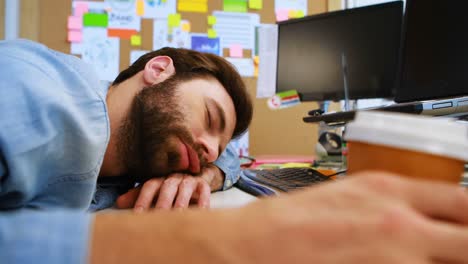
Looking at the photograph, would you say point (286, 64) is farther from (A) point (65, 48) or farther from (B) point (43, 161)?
(B) point (43, 161)

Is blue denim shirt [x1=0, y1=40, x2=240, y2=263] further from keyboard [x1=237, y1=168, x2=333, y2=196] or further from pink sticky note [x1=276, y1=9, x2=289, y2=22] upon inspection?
pink sticky note [x1=276, y1=9, x2=289, y2=22]

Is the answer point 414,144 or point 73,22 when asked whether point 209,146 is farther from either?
point 73,22

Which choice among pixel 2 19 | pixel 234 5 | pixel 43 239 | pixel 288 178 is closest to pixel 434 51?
pixel 288 178

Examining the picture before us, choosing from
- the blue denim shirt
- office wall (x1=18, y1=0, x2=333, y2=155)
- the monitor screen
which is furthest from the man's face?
office wall (x1=18, y1=0, x2=333, y2=155)

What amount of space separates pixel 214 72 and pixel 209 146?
0.34 metres

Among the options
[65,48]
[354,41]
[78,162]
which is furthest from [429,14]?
[65,48]

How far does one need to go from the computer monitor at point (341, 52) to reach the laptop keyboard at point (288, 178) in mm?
828

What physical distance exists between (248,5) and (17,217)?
7.83 ft

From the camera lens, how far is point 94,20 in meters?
2.35

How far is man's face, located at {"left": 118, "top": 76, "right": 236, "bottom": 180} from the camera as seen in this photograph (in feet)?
3.34

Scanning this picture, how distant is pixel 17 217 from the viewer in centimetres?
30

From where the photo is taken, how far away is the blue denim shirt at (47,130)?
21.0 inches

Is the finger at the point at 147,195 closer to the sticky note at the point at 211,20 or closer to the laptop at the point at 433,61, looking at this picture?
the laptop at the point at 433,61

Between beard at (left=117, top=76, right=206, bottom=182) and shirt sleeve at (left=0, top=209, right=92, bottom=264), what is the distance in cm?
70
